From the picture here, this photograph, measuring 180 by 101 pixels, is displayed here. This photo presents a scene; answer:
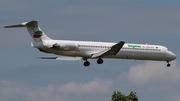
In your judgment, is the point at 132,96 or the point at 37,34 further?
the point at 37,34

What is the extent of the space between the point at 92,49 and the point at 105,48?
7.13 ft

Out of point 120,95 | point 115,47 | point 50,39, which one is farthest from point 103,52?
point 120,95

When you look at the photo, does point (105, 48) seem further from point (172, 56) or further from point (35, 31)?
point (172, 56)

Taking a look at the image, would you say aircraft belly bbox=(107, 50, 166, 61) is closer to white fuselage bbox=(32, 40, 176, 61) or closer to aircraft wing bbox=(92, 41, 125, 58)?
white fuselage bbox=(32, 40, 176, 61)

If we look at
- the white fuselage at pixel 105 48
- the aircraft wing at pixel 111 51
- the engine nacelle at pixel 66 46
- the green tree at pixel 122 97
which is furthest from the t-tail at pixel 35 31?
the green tree at pixel 122 97

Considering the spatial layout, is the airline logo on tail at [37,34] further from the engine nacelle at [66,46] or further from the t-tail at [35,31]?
the engine nacelle at [66,46]

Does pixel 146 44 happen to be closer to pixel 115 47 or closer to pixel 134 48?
pixel 134 48

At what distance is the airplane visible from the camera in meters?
71.8

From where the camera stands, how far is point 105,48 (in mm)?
77812

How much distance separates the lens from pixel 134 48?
7975 centimetres

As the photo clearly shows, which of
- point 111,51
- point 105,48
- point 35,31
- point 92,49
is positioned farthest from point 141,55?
point 35,31

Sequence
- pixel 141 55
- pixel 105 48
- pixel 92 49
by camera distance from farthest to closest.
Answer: pixel 141 55
pixel 105 48
pixel 92 49

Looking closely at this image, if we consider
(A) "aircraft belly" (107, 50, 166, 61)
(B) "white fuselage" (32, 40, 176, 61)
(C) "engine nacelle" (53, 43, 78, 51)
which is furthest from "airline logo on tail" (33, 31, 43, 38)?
(A) "aircraft belly" (107, 50, 166, 61)

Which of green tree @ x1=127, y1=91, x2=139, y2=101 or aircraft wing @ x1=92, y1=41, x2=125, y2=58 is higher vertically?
aircraft wing @ x1=92, y1=41, x2=125, y2=58
